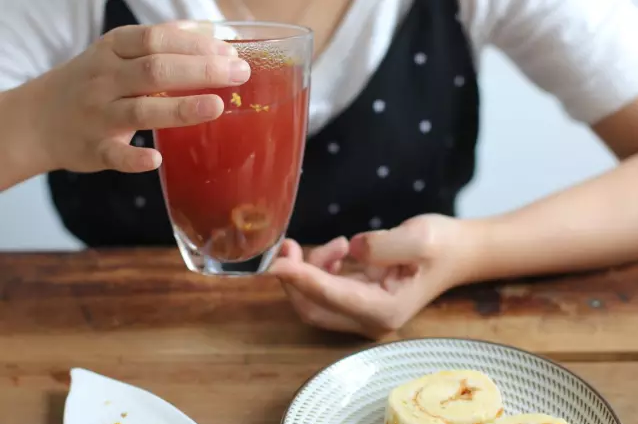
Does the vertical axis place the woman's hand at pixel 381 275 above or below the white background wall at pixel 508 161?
above

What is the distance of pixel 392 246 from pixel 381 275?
0.04 meters

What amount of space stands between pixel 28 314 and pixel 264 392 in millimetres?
243

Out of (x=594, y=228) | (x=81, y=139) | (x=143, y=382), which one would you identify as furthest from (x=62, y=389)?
(x=594, y=228)

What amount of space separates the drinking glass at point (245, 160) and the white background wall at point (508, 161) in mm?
1038

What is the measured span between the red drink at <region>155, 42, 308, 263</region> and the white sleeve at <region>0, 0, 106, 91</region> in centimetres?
33

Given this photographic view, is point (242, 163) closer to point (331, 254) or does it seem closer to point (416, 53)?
point (331, 254)

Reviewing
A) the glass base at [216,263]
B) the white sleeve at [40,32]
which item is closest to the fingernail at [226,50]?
the glass base at [216,263]

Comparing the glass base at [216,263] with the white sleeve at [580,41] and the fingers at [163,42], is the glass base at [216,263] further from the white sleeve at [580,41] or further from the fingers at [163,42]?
the white sleeve at [580,41]

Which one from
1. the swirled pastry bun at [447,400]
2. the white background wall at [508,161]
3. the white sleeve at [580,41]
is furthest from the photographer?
the white background wall at [508,161]

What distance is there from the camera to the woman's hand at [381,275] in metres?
0.58

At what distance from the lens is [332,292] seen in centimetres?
58

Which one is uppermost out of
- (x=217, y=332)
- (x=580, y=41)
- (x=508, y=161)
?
(x=580, y=41)

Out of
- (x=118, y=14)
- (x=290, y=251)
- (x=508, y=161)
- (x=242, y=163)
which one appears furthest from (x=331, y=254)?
(x=508, y=161)

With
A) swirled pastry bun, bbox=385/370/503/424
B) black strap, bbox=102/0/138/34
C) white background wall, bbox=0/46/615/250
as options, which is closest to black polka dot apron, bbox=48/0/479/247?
black strap, bbox=102/0/138/34
